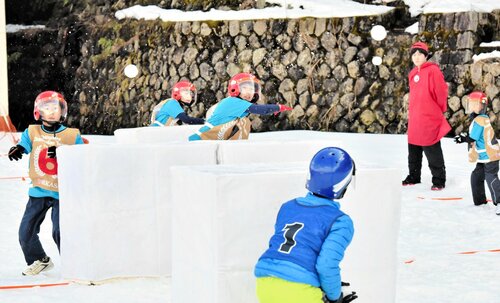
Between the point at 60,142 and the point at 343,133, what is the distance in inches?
416

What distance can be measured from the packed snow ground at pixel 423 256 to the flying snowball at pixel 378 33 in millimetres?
5172

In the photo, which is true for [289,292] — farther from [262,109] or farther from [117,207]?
[262,109]

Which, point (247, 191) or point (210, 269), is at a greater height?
point (247, 191)

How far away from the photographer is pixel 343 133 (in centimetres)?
1666

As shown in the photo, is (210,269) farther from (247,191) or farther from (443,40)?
(443,40)

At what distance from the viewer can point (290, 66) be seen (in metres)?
17.4

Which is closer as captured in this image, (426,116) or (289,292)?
(289,292)

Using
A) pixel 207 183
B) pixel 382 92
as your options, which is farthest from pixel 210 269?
pixel 382 92

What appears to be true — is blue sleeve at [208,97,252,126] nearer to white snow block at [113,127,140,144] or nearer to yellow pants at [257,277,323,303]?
white snow block at [113,127,140,144]

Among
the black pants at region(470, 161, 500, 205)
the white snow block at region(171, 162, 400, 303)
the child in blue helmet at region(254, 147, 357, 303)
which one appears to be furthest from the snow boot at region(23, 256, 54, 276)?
the black pants at region(470, 161, 500, 205)

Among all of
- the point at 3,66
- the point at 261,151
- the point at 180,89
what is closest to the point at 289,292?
the point at 261,151

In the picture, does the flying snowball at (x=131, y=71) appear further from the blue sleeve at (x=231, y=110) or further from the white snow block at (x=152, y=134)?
the blue sleeve at (x=231, y=110)

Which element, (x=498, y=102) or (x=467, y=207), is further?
(x=498, y=102)

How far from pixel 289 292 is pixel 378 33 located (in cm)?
1281
